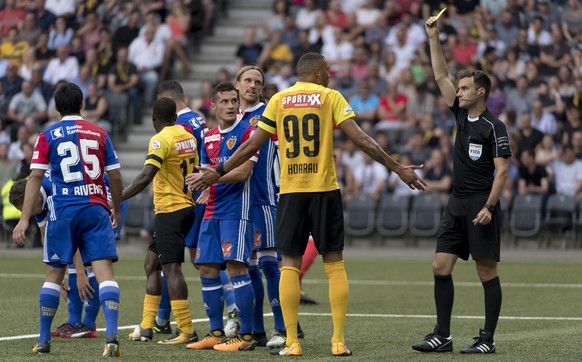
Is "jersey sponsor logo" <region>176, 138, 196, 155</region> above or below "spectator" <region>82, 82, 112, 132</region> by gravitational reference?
below

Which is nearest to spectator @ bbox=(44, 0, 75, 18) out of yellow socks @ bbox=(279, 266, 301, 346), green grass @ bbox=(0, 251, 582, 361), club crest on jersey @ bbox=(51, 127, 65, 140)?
green grass @ bbox=(0, 251, 582, 361)

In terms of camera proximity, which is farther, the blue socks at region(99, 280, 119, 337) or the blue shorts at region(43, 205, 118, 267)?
the blue shorts at region(43, 205, 118, 267)

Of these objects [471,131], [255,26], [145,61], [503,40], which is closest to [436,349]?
[471,131]

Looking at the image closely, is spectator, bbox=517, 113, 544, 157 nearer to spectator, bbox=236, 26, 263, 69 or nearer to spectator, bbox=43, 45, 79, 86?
spectator, bbox=236, 26, 263, 69

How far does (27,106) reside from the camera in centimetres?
2847

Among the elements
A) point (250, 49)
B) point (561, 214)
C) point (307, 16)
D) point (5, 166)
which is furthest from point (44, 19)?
point (561, 214)

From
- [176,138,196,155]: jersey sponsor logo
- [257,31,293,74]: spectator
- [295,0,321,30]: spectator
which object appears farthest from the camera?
[295,0,321,30]: spectator

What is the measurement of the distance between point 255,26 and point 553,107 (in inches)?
367

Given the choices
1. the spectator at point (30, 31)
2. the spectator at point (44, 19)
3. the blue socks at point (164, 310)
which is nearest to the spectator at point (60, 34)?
the spectator at point (44, 19)

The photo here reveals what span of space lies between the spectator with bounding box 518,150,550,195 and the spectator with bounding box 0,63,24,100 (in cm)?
1247

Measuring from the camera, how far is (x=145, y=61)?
28.7 metres

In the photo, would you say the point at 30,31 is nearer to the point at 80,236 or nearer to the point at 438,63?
the point at 80,236

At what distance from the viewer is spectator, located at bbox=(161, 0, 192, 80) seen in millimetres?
29047

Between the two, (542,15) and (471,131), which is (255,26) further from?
(471,131)
